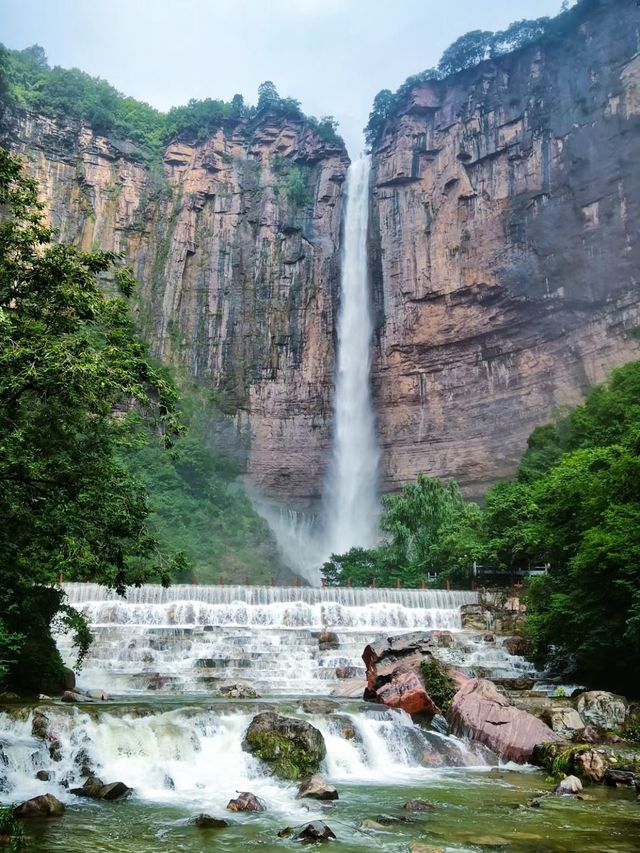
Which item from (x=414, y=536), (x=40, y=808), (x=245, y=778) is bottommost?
(x=245, y=778)

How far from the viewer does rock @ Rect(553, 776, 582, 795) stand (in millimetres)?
9773

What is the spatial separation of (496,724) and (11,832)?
357 inches

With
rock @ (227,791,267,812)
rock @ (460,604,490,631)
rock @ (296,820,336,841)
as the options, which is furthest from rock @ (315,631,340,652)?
rock @ (296,820,336,841)

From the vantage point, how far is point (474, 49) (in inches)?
2179

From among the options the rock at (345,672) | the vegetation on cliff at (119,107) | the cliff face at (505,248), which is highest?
the vegetation on cliff at (119,107)

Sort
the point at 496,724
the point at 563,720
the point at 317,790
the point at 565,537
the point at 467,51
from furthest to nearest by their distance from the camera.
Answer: the point at 467,51
the point at 565,537
the point at 563,720
the point at 496,724
the point at 317,790

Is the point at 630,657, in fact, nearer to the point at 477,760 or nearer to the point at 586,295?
the point at 477,760

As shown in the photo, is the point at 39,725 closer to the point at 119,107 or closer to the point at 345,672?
the point at 345,672

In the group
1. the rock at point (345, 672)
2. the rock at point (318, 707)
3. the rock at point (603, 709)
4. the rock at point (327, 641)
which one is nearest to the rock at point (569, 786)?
the rock at point (603, 709)

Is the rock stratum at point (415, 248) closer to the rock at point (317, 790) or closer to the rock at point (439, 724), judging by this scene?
the rock at point (439, 724)

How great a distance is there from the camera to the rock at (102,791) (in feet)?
30.6

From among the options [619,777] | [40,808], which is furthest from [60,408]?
[619,777]

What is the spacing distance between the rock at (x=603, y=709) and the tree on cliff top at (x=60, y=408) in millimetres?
9566

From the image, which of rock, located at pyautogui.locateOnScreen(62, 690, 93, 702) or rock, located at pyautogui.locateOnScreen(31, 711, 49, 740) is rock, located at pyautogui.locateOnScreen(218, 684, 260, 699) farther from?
rock, located at pyautogui.locateOnScreen(31, 711, 49, 740)
